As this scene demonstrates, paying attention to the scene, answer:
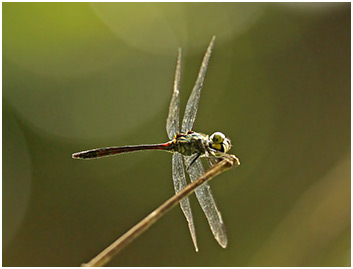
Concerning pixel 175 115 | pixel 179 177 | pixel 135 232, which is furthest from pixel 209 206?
pixel 135 232

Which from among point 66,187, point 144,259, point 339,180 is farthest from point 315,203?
point 66,187

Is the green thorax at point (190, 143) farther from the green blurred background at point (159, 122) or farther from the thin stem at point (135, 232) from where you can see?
the green blurred background at point (159, 122)

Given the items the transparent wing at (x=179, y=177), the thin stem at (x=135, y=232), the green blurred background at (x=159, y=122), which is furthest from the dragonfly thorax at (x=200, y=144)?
the green blurred background at (x=159, y=122)


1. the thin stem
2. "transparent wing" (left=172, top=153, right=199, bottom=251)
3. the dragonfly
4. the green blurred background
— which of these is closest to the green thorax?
the dragonfly

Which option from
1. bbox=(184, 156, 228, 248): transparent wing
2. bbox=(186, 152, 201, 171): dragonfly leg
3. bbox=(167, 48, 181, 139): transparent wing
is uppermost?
bbox=(167, 48, 181, 139): transparent wing

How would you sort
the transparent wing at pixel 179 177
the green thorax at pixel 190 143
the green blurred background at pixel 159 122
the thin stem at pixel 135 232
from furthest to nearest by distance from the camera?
the green blurred background at pixel 159 122 < the transparent wing at pixel 179 177 < the green thorax at pixel 190 143 < the thin stem at pixel 135 232

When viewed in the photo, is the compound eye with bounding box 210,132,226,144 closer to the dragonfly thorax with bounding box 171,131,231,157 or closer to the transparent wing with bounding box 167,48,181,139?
the dragonfly thorax with bounding box 171,131,231,157
